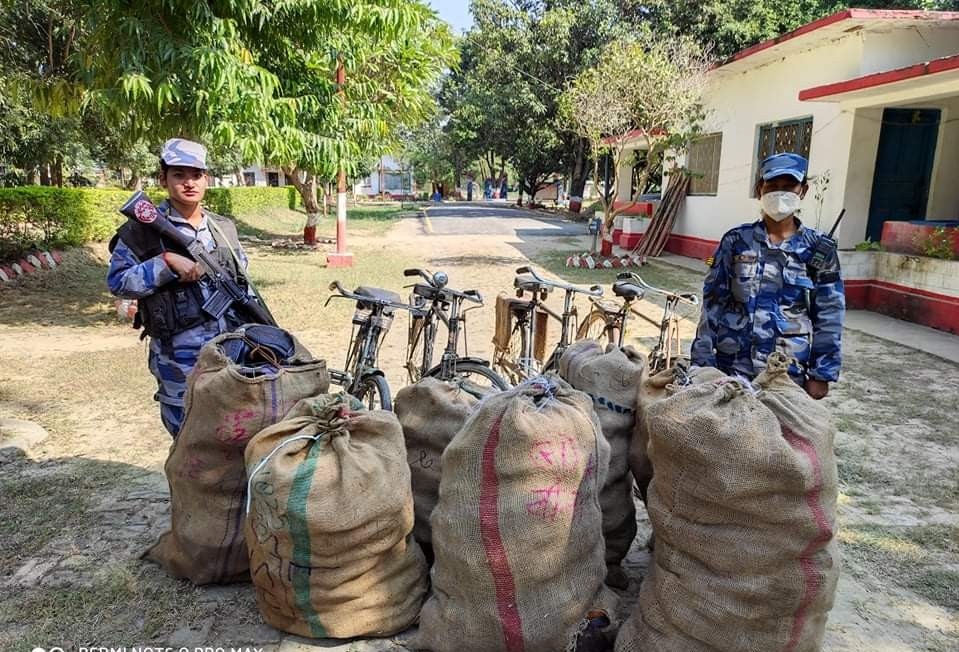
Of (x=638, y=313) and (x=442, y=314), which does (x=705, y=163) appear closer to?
(x=638, y=313)

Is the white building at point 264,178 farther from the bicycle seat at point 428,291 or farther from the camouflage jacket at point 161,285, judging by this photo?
the camouflage jacket at point 161,285

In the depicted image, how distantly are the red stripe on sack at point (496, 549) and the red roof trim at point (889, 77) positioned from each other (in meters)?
6.99

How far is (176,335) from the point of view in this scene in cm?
278

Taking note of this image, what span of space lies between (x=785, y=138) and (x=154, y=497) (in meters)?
10.5

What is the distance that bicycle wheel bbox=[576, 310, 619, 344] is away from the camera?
416 cm

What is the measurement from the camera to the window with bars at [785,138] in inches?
393

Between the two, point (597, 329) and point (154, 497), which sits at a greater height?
point (597, 329)

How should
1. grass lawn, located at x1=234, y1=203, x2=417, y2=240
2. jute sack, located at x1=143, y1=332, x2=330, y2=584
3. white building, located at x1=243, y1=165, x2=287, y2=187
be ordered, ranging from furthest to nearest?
1. white building, located at x1=243, y1=165, x2=287, y2=187
2. grass lawn, located at x1=234, y1=203, x2=417, y2=240
3. jute sack, located at x1=143, y1=332, x2=330, y2=584

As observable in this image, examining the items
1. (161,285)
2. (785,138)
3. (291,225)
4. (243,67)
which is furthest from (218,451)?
(291,225)

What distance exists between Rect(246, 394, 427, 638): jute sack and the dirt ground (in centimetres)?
15

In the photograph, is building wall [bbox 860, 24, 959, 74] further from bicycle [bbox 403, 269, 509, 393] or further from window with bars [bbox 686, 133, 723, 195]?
bicycle [bbox 403, 269, 509, 393]

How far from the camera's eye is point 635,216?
15883 millimetres

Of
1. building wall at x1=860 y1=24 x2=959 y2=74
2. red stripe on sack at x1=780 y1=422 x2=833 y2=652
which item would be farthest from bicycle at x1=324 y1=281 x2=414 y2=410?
building wall at x1=860 y1=24 x2=959 y2=74

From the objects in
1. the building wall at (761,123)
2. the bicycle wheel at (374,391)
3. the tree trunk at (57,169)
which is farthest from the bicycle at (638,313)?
the tree trunk at (57,169)
